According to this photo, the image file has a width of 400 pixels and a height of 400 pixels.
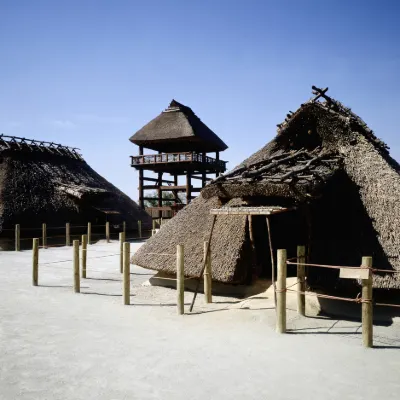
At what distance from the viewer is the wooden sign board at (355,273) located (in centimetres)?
514

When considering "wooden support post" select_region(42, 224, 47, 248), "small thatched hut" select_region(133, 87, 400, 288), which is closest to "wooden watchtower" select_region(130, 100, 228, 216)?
"wooden support post" select_region(42, 224, 47, 248)

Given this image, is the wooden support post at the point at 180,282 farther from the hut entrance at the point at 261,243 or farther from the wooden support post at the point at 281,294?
the wooden support post at the point at 281,294

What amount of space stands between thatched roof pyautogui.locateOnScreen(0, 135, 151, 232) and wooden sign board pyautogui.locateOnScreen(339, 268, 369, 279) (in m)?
17.1

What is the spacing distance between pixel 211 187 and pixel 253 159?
6.68 feet

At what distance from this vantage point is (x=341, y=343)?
5.34m

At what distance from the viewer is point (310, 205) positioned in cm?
773

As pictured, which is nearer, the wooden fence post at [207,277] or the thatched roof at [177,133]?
the wooden fence post at [207,277]

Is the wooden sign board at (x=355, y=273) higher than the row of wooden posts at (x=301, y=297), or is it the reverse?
the wooden sign board at (x=355, y=273)

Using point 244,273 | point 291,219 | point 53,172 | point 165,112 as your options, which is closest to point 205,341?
point 244,273

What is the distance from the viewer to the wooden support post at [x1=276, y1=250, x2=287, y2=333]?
5793mm

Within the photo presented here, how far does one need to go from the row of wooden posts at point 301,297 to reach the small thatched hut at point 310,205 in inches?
24.8

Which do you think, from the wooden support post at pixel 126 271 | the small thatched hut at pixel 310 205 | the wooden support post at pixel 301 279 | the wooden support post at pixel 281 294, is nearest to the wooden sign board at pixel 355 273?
the wooden support post at pixel 281 294

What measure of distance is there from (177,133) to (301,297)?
19.6 metres

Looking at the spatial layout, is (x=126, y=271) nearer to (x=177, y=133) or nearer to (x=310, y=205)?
(x=310, y=205)
